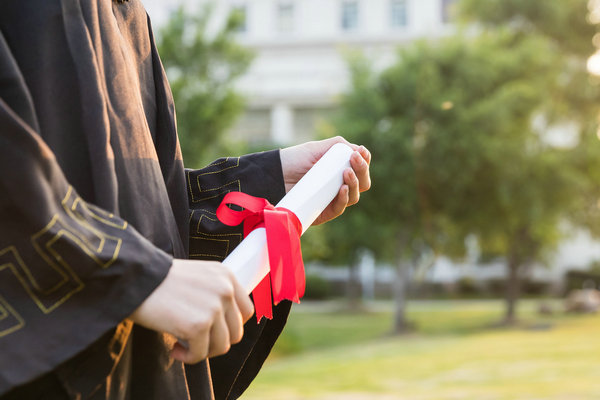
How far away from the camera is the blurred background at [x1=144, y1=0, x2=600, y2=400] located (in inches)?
408

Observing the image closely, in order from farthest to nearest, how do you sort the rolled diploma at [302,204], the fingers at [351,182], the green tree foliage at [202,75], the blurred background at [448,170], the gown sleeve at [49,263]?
the green tree foliage at [202,75] → the blurred background at [448,170] → the fingers at [351,182] → the rolled diploma at [302,204] → the gown sleeve at [49,263]

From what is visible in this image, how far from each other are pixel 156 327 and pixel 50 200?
182 mm

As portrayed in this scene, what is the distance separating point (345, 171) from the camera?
3.82ft

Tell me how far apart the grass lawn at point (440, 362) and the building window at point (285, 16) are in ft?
56.1

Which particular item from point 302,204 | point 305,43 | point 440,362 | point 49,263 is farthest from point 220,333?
point 305,43

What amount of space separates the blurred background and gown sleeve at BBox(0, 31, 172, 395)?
7388 mm

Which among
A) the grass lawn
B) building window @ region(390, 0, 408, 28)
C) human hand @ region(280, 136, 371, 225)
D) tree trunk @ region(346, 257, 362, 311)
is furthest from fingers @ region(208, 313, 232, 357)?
building window @ region(390, 0, 408, 28)

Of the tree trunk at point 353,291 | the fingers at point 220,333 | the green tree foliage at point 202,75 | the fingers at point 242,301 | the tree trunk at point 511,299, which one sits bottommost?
the tree trunk at point 353,291

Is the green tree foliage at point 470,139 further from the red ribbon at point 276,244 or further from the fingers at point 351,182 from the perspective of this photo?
the red ribbon at point 276,244

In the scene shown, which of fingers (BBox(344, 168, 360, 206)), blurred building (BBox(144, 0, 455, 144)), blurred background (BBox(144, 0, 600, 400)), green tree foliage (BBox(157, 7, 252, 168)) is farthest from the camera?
blurred building (BBox(144, 0, 455, 144))

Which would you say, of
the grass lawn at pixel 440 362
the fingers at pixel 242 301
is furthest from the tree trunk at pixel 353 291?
the fingers at pixel 242 301

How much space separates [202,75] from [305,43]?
1935 cm

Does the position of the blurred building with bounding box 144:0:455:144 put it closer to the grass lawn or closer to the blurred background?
the blurred background

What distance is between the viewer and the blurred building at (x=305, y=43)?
94.8 feet
